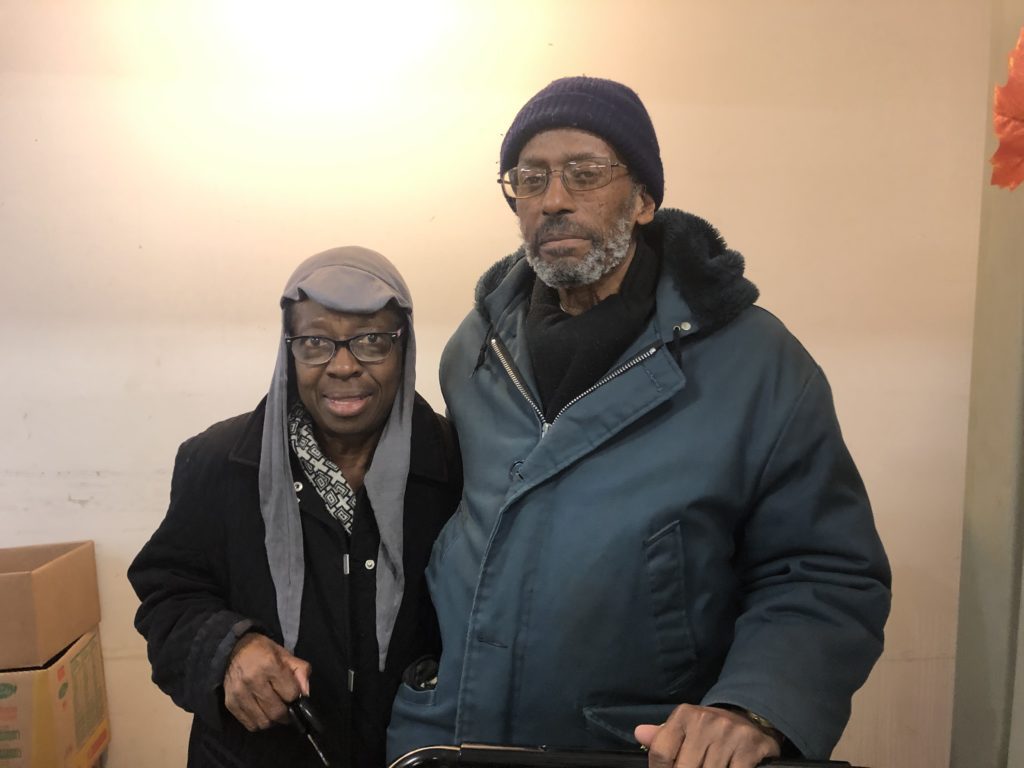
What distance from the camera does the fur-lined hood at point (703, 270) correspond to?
1000mm

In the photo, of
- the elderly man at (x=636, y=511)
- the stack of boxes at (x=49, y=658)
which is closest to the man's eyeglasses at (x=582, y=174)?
the elderly man at (x=636, y=511)

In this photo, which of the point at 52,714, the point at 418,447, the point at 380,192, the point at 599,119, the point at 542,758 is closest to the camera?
the point at 542,758

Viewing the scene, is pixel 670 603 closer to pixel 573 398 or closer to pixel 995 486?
pixel 573 398

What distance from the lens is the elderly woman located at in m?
1.08

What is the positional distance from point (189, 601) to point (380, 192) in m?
1.06

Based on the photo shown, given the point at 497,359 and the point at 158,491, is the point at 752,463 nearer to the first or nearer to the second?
the point at 497,359

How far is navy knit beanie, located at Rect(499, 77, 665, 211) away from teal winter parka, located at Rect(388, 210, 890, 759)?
0.16m

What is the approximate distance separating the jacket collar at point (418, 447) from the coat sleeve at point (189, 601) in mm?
72

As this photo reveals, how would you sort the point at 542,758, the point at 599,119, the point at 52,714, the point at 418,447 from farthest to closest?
the point at 52,714, the point at 418,447, the point at 599,119, the point at 542,758

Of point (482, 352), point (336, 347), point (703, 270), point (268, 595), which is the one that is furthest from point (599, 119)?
point (268, 595)

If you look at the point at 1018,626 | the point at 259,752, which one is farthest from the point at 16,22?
the point at 1018,626

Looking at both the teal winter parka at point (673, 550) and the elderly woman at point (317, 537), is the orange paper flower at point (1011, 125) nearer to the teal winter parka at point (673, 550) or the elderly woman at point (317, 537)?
the teal winter parka at point (673, 550)

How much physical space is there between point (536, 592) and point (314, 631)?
1.18ft

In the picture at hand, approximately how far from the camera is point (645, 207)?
3.72 feet
